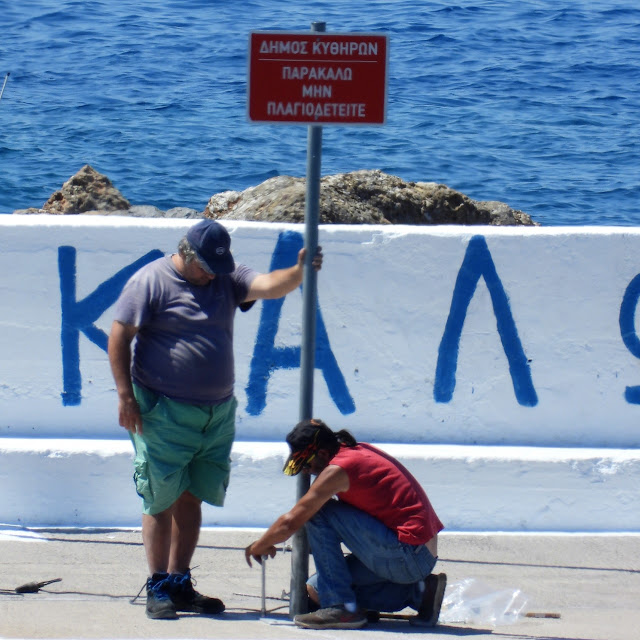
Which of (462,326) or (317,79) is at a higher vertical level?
(317,79)

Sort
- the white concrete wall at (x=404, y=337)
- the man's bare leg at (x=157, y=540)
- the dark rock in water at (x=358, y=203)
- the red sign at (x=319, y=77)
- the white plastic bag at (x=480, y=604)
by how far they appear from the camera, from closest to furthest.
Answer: the red sign at (x=319, y=77)
the man's bare leg at (x=157, y=540)
the white plastic bag at (x=480, y=604)
the white concrete wall at (x=404, y=337)
the dark rock in water at (x=358, y=203)

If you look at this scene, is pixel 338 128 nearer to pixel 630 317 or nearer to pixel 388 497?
pixel 630 317

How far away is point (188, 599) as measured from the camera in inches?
179

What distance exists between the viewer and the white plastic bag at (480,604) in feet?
15.8

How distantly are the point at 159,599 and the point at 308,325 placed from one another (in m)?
1.27

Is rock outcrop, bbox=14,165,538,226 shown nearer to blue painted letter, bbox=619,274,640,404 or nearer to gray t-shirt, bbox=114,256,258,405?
blue painted letter, bbox=619,274,640,404

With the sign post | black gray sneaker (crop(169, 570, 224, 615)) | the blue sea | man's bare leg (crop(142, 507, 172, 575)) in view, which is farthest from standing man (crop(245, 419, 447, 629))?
the blue sea

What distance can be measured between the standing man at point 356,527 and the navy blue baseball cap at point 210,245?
0.74m

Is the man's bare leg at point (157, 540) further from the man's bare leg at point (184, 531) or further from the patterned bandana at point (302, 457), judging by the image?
the patterned bandana at point (302, 457)

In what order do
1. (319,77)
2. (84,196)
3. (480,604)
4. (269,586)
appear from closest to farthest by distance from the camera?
(319,77) < (480,604) < (269,586) < (84,196)

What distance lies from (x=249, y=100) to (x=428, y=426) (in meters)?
2.35

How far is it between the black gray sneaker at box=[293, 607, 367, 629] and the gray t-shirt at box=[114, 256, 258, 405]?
96cm

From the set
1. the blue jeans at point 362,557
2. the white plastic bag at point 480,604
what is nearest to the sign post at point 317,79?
the blue jeans at point 362,557

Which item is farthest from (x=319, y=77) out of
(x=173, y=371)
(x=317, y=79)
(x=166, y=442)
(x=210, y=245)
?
(x=166, y=442)
